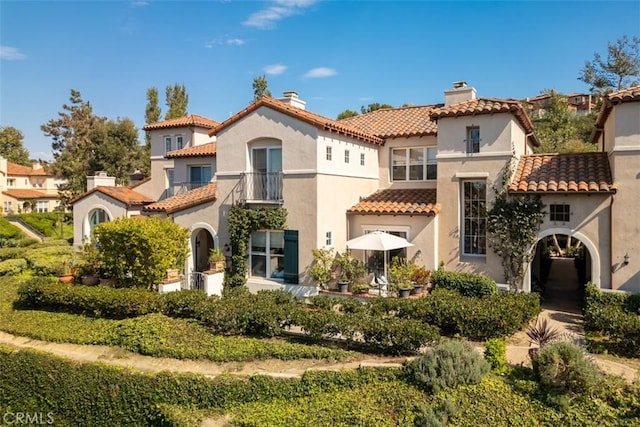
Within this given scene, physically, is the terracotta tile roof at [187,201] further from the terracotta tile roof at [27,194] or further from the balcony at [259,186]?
the terracotta tile roof at [27,194]

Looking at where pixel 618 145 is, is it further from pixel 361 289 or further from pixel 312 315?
pixel 312 315

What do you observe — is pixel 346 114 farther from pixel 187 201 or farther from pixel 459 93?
pixel 187 201

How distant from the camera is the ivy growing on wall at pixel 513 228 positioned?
55.1 feet

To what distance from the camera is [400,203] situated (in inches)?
781

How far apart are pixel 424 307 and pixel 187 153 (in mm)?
20269

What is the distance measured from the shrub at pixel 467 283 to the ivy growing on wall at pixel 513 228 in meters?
1.13

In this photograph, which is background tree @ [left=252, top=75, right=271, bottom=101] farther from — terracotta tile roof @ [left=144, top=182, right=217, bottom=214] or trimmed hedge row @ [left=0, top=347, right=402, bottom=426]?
trimmed hedge row @ [left=0, top=347, right=402, bottom=426]

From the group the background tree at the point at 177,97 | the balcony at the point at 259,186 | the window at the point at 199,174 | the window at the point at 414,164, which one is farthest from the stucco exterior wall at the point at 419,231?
the background tree at the point at 177,97

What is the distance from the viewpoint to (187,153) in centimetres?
2795

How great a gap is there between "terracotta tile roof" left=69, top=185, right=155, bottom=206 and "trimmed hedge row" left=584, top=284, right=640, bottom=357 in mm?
26319

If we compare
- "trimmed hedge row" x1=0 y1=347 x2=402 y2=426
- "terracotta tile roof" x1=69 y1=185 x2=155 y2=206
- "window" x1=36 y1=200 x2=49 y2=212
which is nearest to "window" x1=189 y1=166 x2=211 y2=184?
"terracotta tile roof" x1=69 y1=185 x2=155 y2=206

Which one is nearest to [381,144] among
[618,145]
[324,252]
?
[324,252]

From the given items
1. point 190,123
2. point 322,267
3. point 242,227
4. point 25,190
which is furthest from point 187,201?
point 25,190

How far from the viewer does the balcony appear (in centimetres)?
1920
